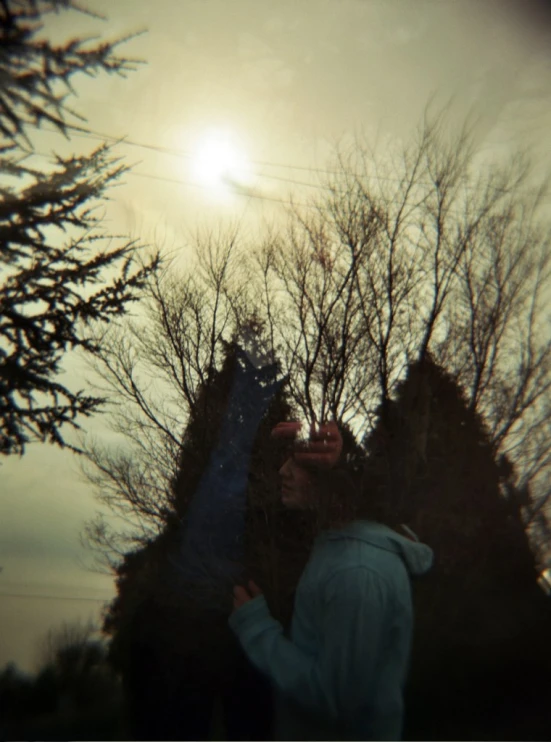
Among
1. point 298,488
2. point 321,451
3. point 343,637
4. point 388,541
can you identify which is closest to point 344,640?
point 343,637

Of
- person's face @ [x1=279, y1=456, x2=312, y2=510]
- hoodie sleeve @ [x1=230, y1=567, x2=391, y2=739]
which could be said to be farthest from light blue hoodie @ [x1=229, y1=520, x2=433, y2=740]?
person's face @ [x1=279, y1=456, x2=312, y2=510]

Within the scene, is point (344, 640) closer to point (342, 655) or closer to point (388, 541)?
point (342, 655)

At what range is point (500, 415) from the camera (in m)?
7.31

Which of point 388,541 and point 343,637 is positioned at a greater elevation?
point 388,541

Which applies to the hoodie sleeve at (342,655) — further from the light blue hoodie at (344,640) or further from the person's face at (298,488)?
the person's face at (298,488)

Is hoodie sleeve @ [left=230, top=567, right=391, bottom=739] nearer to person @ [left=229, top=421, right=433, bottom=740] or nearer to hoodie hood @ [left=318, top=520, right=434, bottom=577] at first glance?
person @ [left=229, top=421, right=433, bottom=740]

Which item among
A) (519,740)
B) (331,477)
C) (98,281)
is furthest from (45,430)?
(519,740)

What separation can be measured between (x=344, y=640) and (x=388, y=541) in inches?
12.8

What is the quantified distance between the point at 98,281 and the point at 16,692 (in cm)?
176

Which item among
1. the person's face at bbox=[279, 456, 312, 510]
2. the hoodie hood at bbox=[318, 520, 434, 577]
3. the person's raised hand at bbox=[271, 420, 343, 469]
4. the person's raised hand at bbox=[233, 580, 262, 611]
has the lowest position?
the person's raised hand at bbox=[233, 580, 262, 611]

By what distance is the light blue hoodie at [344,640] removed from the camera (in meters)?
1.63

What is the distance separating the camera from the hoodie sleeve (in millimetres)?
1619

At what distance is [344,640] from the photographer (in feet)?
5.29

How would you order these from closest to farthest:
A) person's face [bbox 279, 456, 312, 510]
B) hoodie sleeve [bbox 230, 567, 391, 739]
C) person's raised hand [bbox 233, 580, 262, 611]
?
hoodie sleeve [bbox 230, 567, 391, 739]
person's raised hand [bbox 233, 580, 262, 611]
person's face [bbox 279, 456, 312, 510]
